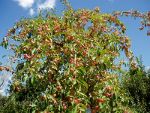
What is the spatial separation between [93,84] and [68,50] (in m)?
0.99

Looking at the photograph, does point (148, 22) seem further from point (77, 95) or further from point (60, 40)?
point (77, 95)

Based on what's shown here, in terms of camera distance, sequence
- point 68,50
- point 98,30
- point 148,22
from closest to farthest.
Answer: point 68,50
point 98,30
point 148,22

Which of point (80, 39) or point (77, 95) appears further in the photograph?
point (80, 39)

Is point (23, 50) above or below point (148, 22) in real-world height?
below

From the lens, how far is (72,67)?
23.2ft

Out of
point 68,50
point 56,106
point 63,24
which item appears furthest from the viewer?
point 63,24

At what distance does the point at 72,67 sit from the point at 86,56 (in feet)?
2.14

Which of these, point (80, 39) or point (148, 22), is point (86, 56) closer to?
point (80, 39)

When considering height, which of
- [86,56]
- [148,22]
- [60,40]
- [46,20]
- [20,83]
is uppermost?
[148,22]

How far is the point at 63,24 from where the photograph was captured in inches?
322

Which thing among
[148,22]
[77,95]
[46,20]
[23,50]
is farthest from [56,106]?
[148,22]

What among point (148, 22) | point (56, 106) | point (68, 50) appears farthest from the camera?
point (148, 22)

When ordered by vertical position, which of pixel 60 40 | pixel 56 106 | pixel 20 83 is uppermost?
pixel 60 40

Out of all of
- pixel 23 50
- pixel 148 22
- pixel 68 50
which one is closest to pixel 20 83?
pixel 23 50
